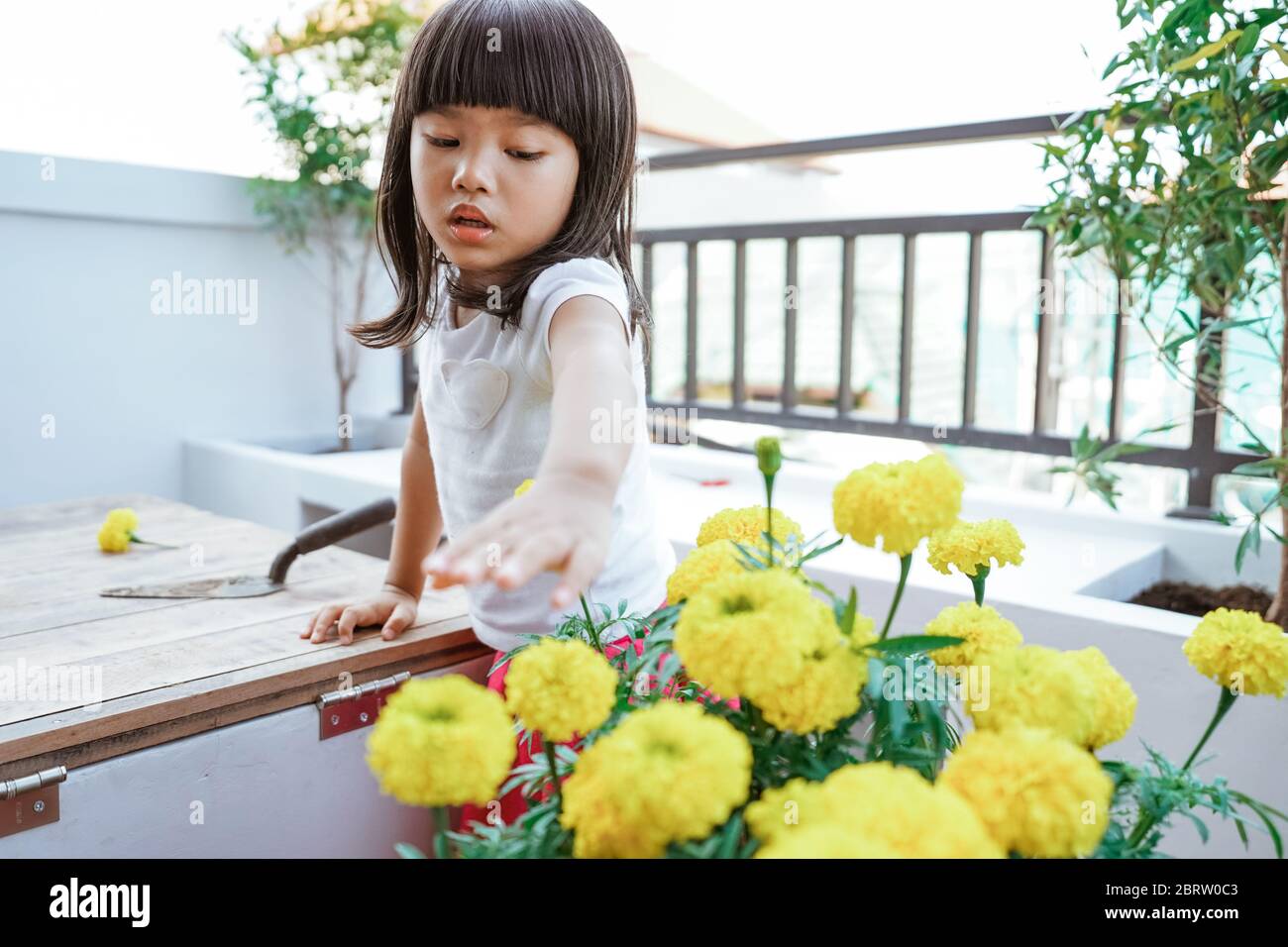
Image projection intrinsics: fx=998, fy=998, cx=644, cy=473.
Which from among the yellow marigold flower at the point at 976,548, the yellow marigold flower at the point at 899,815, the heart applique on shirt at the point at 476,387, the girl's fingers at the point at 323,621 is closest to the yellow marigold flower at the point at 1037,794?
the yellow marigold flower at the point at 899,815

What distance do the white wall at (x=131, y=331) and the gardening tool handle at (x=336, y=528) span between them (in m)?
1.74

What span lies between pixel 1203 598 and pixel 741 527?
135 centimetres

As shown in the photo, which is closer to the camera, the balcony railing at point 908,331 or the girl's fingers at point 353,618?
the girl's fingers at point 353,618

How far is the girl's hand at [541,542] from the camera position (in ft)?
1.26

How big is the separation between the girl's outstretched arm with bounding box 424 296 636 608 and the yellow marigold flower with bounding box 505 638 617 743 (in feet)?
0.08

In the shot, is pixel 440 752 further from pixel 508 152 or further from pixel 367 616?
pixel 367 616

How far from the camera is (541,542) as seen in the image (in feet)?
1.33

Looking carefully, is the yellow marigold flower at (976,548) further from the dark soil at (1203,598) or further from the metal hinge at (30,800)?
the dark soil at (1203,598)

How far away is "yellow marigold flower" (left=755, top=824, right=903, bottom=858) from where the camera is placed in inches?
11.3

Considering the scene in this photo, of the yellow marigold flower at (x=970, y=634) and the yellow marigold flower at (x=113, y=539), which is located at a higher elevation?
the yellow marigold flower at (x=970, y=634)

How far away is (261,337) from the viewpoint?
298cm
